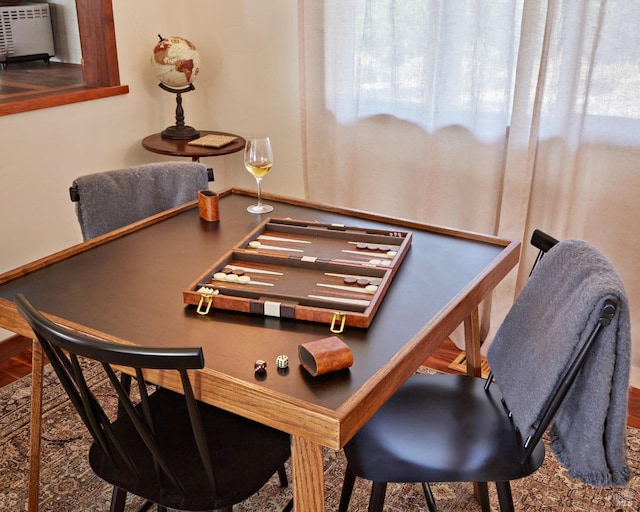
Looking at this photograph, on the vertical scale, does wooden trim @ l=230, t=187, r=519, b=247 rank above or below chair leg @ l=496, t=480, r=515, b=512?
above

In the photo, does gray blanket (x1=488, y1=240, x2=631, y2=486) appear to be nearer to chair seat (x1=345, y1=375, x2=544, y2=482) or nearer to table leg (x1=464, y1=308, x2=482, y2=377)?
chair seat (x1=345, y1=375, x2=544, y2=482)

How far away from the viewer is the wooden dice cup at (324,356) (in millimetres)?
1253

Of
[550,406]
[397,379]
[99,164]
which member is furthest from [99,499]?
[99,164]

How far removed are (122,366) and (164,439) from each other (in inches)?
10.9

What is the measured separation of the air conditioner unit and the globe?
33.8 inches

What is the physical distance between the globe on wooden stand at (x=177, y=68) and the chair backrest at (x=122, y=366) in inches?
74.5

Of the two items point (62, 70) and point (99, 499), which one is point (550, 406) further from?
point (62, 70)

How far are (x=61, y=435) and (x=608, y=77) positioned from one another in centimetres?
221

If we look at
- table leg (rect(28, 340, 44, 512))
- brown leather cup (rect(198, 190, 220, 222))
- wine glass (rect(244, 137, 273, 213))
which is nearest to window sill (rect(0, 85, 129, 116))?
brown leather cup (rect(198, 190, 220, 222))

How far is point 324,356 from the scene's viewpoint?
4.12 ft

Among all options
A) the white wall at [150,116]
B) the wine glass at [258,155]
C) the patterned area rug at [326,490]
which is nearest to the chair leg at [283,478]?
the patterned area rug at [326,490]

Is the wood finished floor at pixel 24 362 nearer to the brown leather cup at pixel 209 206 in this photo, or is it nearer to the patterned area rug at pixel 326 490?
the patterned area rug at pixel 326 490

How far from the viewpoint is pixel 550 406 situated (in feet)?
4.54

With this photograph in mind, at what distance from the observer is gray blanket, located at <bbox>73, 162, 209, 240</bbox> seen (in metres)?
2.16
